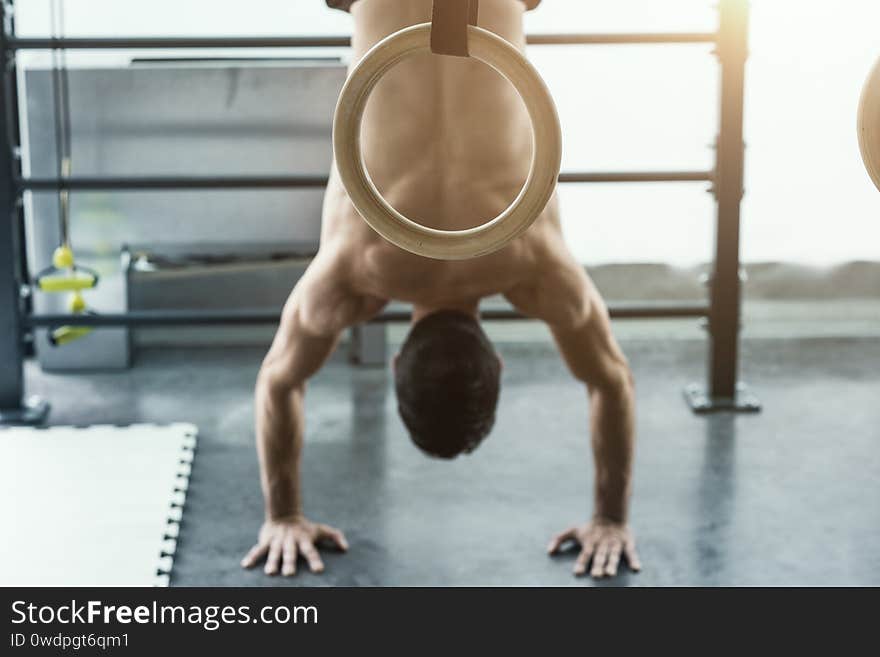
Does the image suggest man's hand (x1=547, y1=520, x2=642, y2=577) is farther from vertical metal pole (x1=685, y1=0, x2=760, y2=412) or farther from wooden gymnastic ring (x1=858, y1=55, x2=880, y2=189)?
wooden gymnastic ring (x1=858, y1=55, x2=880, y2=189)

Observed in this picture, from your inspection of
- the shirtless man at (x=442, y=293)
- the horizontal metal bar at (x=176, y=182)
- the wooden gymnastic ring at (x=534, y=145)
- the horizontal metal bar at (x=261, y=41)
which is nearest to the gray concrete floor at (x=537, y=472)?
the shirtless man at (x=442, y=293)

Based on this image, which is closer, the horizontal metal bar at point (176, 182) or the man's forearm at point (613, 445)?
the man's forearm at point (613, 445)

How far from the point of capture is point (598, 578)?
2.49 meters

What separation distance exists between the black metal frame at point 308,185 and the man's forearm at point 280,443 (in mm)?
803

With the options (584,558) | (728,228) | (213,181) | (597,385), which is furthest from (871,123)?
(213,181)

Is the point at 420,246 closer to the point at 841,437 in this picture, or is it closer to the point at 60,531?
the point at 60,531

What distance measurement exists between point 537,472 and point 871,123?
6.31 ft

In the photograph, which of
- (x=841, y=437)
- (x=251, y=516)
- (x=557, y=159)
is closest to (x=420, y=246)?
(x=557, y=159)

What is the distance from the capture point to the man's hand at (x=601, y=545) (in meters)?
2.50

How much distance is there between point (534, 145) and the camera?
1167 millimetres

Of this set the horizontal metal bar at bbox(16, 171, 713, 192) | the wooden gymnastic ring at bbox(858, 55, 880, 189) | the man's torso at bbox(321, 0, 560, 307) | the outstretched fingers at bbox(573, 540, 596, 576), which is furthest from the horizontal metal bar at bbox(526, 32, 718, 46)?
the wooden gymnastic ring at bbox(858, 55, 880, 189)

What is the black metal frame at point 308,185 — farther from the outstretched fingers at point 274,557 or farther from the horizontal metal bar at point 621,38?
the outstretched fingers at point 274,557

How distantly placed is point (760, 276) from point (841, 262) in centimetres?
28

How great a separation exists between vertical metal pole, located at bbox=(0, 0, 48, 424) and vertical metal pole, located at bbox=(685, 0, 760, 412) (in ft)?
6.08
